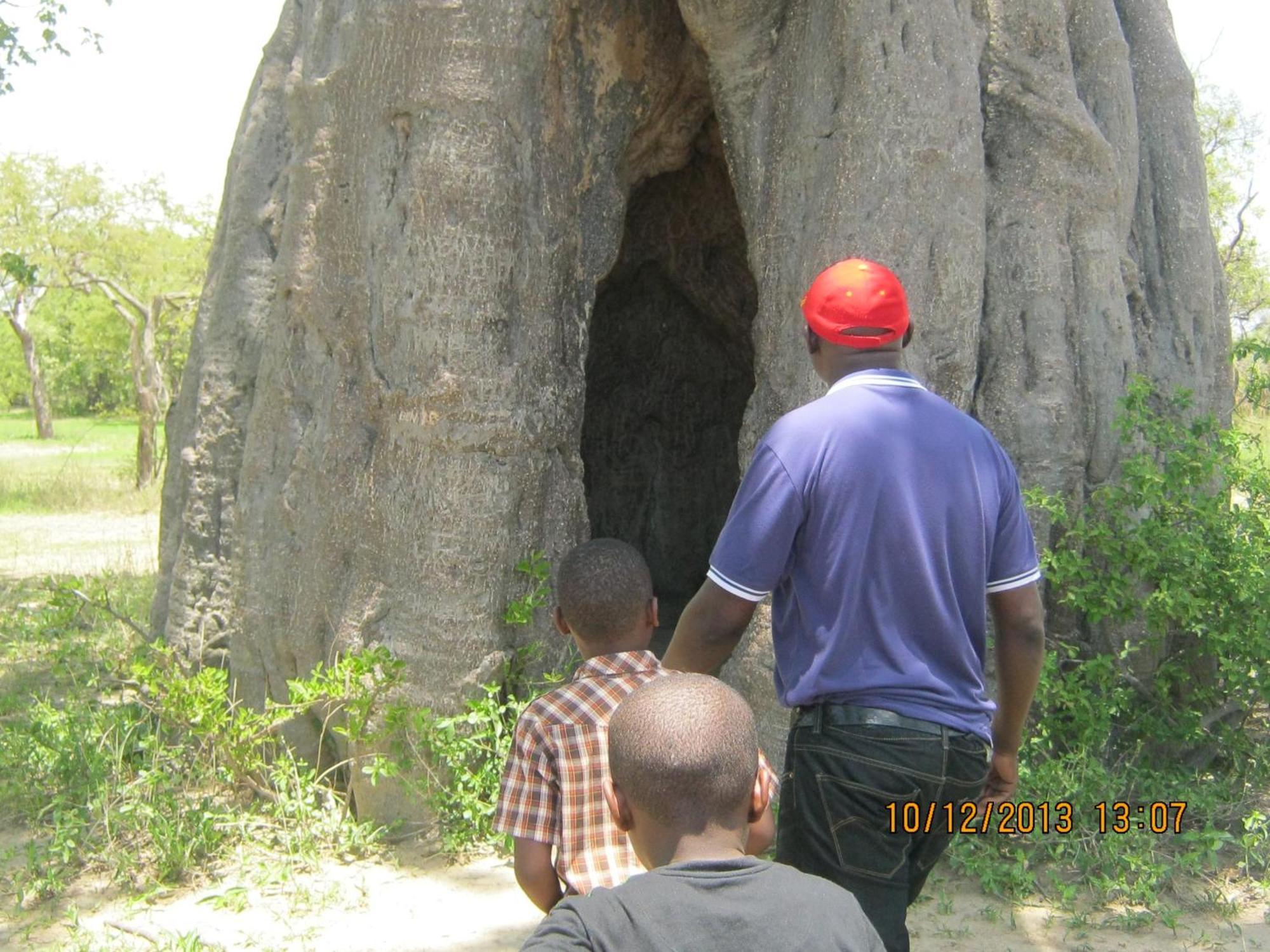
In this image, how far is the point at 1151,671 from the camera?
453 cm

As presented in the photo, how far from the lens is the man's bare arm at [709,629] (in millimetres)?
2230

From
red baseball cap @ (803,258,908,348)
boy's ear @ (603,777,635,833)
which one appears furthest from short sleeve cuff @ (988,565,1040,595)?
boy's ear @ (603,777,635,833)

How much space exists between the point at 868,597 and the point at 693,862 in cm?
72

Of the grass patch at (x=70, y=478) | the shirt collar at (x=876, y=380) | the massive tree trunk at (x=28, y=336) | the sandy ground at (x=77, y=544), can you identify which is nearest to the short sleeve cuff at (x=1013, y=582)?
the shirt collar at (x=876, y=380)

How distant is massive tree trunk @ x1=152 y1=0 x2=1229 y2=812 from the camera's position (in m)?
4.16

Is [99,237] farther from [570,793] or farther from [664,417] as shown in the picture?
[570,793]

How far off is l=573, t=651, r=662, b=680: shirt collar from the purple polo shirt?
0.79 feet

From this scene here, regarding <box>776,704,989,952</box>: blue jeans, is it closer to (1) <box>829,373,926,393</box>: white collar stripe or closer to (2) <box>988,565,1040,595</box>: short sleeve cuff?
(2) <box>988,565,1040,595</box>: short sleeve cuff

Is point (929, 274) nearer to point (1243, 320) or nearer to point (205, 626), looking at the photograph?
point (205, 626)

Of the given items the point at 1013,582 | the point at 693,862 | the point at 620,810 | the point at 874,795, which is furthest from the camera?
the point at 1013,582

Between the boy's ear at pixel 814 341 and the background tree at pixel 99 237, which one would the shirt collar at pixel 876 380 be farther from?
the background tree at pixel 99 237

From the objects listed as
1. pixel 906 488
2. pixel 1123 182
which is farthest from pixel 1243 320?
pixel 906 488

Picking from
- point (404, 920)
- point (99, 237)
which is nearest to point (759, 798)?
point (404, 920)
